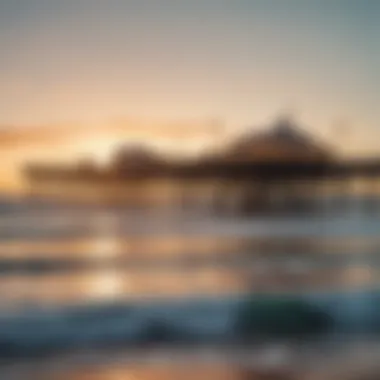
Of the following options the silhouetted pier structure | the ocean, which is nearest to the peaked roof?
the silhouetted pier structure

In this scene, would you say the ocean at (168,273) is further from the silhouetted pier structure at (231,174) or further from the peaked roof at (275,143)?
the peaked roof at (275,143)

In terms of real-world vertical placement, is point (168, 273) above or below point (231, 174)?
below

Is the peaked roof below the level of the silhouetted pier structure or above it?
above

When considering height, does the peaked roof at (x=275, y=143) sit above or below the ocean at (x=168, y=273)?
above

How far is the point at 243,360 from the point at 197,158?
552mm

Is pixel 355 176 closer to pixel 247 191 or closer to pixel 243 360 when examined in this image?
pixel 247 191

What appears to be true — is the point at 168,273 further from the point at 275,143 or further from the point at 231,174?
the point at 275,143

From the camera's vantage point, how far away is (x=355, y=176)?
1.85 m

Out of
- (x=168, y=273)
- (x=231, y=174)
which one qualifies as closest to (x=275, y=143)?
(x=231, y=174)

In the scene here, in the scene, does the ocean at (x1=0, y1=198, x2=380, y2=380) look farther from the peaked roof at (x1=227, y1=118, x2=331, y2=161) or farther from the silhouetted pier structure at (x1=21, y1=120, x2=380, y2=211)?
the peaked roof at (x1=227, y1=118, x2=331, y2=161)

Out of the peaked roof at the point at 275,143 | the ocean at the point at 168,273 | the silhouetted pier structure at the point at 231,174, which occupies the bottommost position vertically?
the ocean at the point at 168,273

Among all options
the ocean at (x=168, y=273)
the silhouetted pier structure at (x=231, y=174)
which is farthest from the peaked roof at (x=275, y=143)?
the ocean at (x=168, y=273)

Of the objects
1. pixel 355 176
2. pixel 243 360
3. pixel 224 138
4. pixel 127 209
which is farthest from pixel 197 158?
pixel 243 360

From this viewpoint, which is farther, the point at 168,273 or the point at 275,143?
the point at 168,273
